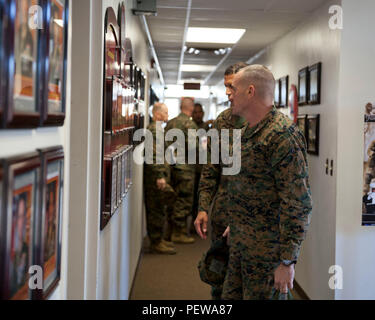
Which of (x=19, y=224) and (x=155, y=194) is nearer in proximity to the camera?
(x=19, y=224)

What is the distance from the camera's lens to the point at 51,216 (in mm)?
1317

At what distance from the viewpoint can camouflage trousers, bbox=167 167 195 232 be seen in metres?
6.30

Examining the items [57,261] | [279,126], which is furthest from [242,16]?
[57,261]

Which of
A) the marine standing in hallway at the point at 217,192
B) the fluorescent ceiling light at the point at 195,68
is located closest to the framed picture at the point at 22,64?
the marine standing in hallway at the point at 217,192

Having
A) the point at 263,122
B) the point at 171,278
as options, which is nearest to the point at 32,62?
the point at 263,122

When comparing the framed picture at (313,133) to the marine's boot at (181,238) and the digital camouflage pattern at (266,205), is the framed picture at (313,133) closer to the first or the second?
the digital camouflage pattern at (266,205)

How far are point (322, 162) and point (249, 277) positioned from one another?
6.19 ft

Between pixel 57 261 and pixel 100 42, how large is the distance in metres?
1.01

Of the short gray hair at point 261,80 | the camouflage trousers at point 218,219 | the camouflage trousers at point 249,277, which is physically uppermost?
the short gray hair at point 261,80

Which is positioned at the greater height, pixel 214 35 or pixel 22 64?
pixel 214 35

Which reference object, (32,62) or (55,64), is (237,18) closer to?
(55,64)

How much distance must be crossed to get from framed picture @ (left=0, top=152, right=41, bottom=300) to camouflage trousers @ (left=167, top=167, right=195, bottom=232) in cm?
511

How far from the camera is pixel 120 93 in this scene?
2.79m

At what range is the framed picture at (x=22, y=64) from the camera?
→ 0.92 m
